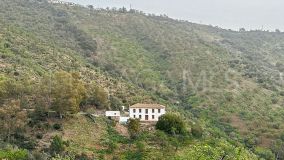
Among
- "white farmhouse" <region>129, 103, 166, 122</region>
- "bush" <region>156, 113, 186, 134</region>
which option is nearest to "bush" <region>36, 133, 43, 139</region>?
"bush" <region>156, 113, 186, 134</region>

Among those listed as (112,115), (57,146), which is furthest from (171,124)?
(57,146)

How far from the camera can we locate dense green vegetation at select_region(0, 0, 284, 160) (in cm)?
5300

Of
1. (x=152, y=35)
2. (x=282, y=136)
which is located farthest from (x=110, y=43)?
(x=282, y=136)

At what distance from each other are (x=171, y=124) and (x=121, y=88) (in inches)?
845

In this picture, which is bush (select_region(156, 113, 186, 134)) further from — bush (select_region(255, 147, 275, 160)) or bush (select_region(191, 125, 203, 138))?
bush (select_region(255, 147, 275, 160))

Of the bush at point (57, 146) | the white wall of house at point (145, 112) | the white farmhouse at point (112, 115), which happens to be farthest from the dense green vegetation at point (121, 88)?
the white wall of house at point (145, 112)

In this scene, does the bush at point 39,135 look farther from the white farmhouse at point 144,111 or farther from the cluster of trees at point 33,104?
the white farmhouse at point 144,111

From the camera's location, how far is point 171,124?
59.1 metres

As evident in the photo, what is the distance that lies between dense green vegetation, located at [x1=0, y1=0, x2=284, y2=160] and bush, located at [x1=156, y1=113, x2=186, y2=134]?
113 mm

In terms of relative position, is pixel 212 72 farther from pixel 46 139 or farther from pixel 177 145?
pixel 46 139

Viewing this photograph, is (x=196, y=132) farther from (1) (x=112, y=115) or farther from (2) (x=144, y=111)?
(1) (x=112, y=115)

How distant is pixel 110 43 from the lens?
11400 cm

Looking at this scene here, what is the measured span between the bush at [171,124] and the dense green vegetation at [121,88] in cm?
11

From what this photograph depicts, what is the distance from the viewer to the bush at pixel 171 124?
5909 centimetres
